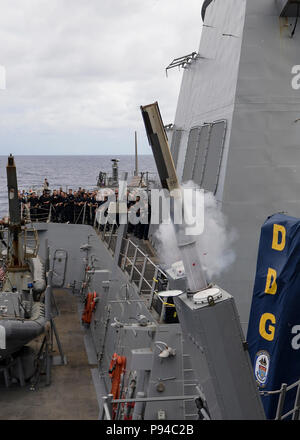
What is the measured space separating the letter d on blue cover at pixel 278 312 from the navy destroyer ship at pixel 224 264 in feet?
0.04

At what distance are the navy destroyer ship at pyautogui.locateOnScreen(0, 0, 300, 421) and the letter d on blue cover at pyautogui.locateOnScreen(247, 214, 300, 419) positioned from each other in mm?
12

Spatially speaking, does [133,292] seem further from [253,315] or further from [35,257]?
[35,257]

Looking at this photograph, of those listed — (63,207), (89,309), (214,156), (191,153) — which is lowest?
(89,309)

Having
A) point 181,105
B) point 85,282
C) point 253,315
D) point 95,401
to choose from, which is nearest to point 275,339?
point 253,315

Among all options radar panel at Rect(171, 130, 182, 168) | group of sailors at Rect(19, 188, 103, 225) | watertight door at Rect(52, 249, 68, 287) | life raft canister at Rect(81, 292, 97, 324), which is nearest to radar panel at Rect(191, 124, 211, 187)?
radar panel at Rect(171, 130, 182, 168)

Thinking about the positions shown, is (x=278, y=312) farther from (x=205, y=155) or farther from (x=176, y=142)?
(x=176, y=142)

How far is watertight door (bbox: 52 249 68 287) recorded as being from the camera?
19.3 metres

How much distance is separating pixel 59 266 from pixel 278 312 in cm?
1562

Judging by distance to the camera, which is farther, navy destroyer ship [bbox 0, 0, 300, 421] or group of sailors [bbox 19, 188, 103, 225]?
group of sailors [bbox 19, 188, 103, 225]

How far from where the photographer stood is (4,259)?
54.0 ft

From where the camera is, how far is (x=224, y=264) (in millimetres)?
7527

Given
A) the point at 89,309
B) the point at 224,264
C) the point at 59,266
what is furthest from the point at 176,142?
the point at 59,266

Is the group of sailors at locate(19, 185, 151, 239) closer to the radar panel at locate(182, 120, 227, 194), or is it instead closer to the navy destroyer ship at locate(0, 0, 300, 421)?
the navy destroyer ship at locate(0, 0, 300, 421)
